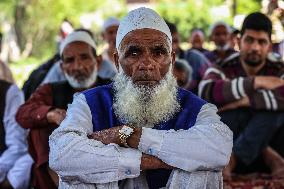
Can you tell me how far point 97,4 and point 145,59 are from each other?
28.6 m

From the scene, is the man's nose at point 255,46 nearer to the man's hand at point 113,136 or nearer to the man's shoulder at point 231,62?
the man's shoulder at point 231,62

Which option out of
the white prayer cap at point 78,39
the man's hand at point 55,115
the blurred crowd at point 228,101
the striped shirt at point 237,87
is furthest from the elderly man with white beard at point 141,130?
the striped shirt at point 237,87

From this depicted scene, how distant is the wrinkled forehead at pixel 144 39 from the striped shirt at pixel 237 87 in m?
1.98

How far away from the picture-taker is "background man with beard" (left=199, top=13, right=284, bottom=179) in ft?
15.3

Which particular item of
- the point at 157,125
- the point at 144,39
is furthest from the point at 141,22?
the point at 157,125

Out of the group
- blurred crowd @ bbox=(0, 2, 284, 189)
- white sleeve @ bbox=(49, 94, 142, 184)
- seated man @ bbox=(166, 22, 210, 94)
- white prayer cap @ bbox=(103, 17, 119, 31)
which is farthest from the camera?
white prayer cap @ bbox=(103, 17, 119, 31)

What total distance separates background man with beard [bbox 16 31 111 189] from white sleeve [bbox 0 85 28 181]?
12.6 inches

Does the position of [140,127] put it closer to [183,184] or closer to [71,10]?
[183,184]

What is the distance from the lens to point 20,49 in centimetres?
2539

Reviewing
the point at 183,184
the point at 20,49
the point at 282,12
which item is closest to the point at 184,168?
the point at 183,184

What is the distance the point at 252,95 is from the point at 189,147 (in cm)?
222

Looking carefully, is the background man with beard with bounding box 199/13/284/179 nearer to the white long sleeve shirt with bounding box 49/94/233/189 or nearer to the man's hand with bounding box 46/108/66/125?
the man's hand with bounding box 46/108/66/125

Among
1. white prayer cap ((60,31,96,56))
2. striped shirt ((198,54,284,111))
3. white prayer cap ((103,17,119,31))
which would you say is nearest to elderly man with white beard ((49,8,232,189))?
white prayer cap ((60,31,96,56))

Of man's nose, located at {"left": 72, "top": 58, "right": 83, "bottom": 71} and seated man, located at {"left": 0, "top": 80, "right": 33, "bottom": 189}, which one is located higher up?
man's nose, located at {"left": 72, "top": 58, "right": 83, "bottom": 71}
